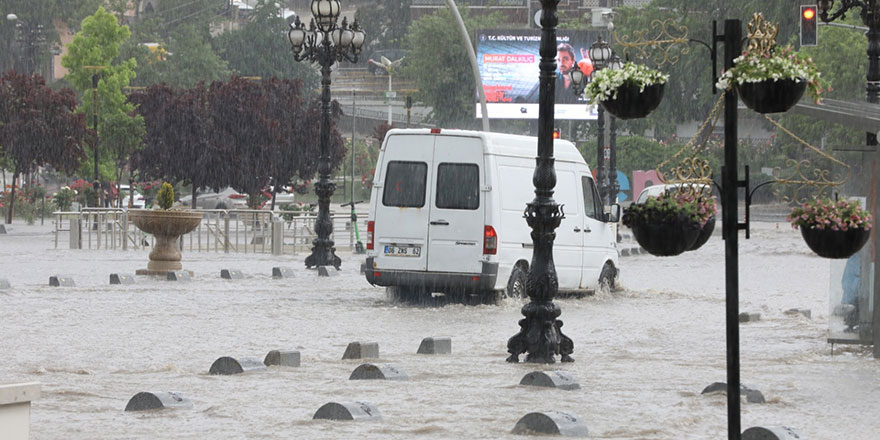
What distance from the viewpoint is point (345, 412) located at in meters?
9.34

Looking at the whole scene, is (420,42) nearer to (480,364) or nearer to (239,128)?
(239,128)

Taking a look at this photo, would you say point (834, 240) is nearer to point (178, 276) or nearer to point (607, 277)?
point (607, 277)

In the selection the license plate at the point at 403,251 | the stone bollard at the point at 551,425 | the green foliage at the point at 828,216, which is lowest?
the stone bollard at the point at 551,425

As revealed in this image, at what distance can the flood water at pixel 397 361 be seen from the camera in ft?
30.9

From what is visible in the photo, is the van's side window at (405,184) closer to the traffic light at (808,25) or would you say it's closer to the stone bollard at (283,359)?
the stone bollard at (283,359)

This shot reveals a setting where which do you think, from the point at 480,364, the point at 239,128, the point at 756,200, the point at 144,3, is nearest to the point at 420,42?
the point at 756,200

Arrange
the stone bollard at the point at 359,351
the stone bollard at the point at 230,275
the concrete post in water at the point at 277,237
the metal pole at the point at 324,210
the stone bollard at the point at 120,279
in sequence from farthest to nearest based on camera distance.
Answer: the concrete post in water at the point at 277,237 < the metal pole at the point at 324,210 < the stone bollard at the point at 230,275 < the stone bollard at the point at 120,279 < the stone bollard at the point at 359,351

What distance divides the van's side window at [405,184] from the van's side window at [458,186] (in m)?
0.25

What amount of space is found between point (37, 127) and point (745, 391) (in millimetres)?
46244

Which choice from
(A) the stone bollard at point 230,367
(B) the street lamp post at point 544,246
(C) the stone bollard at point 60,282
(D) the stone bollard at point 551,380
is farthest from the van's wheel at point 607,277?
(D) the stone bollard at point 551,380

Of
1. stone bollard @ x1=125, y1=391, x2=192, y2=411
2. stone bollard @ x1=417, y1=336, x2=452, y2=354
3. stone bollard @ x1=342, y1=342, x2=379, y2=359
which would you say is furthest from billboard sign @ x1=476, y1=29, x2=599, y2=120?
stone bollard @ x1=125, y1=391, x2=192, y2=411

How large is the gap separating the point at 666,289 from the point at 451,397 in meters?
14.1

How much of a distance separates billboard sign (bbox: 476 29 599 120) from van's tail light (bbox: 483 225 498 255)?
50.5 metres

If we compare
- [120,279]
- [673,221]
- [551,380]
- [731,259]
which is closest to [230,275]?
[120,279]
